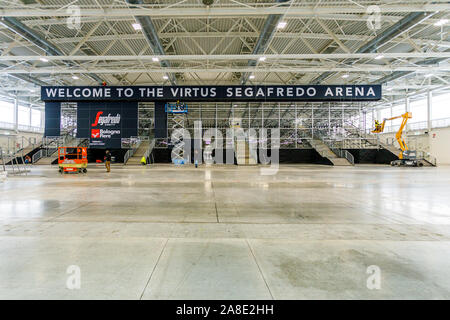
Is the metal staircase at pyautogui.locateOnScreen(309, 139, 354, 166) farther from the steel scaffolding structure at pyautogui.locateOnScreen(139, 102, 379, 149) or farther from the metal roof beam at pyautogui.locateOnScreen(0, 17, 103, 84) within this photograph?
the metal roof beam at pyautogui.locateOnScreen(0, 17, 103, 84)

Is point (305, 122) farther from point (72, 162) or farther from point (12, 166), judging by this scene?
point (12, 166)

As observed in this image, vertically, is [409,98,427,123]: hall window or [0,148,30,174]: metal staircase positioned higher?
[409,98,427,123]: hall window

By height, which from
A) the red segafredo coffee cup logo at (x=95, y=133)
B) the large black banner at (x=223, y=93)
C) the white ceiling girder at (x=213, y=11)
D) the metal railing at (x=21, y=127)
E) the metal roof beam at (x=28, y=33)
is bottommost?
the red segafredo coffee cup logo at (x=95, y=133)

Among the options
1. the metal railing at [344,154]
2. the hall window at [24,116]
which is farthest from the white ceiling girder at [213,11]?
the hall window at [24,116]

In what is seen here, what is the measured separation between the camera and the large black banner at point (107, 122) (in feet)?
62.2

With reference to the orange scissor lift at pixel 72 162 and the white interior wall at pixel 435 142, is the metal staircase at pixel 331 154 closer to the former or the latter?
the white interior wall at pixel 435 142

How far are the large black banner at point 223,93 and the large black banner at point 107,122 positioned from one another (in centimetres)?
187

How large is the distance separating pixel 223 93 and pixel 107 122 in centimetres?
1064

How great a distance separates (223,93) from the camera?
17.0 m

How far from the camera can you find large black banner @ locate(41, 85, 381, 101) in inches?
666

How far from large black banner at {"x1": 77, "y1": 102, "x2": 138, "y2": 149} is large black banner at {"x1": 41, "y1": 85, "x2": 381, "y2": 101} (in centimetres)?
187

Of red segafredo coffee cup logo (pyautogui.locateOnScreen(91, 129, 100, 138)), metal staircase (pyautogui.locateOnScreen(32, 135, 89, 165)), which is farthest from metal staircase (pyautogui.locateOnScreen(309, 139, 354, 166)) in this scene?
metal staircase (pyautogui.locateOnScreen(32, 135, 89, 165))
